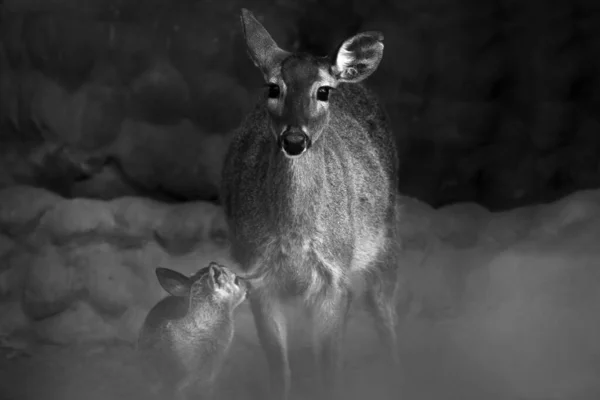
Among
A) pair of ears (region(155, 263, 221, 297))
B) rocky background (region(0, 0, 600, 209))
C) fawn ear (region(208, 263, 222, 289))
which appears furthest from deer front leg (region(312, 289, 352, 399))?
rocky background (region(0, 0, 600, 209))

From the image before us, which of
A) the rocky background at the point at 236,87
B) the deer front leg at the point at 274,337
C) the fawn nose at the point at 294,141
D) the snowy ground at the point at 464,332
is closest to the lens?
the fawn nose at the point at 294,141

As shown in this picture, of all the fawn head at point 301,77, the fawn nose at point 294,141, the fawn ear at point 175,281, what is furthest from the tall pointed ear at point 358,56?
the fawn ear at point 175,281

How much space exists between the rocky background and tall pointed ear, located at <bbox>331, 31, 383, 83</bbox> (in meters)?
2.30

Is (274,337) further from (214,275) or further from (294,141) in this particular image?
(294,141)

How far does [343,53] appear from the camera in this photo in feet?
19.6

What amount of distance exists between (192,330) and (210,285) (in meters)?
0.32

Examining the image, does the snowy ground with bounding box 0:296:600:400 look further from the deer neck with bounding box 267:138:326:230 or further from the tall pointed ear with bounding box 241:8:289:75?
the tall pointed ear with bounding box 241:8:289:75

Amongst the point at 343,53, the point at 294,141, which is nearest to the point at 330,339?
the point at 294,141

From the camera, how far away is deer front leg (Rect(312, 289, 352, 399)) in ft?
20.8

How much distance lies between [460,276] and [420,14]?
92.6 inches

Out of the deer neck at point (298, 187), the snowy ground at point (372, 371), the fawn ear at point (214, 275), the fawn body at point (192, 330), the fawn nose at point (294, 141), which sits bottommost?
the snowy ground at point (372, 371)

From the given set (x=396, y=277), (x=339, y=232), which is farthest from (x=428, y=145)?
(x=339, y=232)

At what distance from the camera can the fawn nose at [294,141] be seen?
5.58 meters

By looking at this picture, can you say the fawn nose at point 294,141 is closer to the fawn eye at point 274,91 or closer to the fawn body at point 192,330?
the fawn eye at point 274,91
